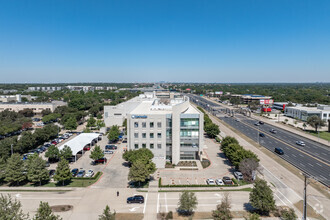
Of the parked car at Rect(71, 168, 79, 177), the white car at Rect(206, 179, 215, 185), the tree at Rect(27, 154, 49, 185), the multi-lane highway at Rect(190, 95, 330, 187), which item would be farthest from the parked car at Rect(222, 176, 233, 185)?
the tree at Rect(27, 154, 49, 185)

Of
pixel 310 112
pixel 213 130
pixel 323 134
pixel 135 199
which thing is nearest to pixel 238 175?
pixel 135 199

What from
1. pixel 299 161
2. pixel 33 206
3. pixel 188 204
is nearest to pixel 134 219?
pixel 188 204

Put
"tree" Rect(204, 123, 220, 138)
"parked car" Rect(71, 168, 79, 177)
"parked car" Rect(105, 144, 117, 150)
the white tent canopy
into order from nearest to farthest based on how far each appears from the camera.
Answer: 1. "parked car" Rect(71, 168, 79, 177)
2. the white tent canopy
3. "parked car" Rect(105, 144, 117, 150)
4. "tree" Rect(204, 123, 220, 138)

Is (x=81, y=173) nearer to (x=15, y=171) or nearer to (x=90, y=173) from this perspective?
(x=90, y=173)

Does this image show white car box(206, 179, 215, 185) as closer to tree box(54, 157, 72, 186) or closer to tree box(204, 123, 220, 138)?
tree box(54, 157, 72, 186)

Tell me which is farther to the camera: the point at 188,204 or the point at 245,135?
the point at 245,135

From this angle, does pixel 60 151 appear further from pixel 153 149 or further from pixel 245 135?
pixel 245 135

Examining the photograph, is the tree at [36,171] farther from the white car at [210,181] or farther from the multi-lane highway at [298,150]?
the multi-lane highway at [298,150]

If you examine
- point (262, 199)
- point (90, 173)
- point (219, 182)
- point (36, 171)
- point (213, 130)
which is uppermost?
point (213, 130)

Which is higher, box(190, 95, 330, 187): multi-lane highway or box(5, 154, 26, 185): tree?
box(5, 154, 26, 185): tree
